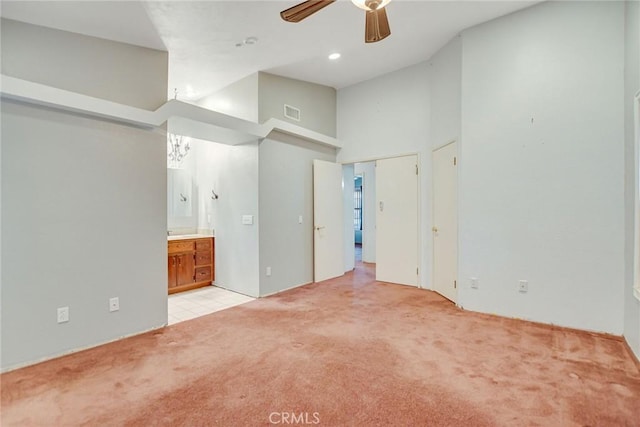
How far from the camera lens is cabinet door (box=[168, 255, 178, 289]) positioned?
172 inches

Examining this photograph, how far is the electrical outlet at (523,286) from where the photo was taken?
322 centimetres

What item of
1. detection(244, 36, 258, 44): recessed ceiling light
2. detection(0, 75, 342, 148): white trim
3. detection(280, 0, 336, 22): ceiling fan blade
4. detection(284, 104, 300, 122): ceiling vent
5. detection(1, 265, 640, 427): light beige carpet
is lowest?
detection(1, 265, 640, 427): light beige carpet

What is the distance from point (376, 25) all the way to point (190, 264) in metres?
4.12

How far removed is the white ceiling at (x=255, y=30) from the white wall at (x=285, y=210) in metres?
1.14

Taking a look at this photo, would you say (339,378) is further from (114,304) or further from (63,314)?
(63,314)

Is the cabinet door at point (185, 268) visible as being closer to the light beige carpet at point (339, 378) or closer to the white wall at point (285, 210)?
the white wall at point (285, 210)

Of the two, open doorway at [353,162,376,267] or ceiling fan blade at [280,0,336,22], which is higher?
ceiling fan blade at [280,0,336,22]

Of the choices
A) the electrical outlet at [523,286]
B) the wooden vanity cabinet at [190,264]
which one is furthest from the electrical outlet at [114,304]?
the electrical outlet at [523,286]

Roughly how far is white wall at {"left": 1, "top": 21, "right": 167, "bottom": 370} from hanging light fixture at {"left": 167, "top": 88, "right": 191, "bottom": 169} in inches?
79.8

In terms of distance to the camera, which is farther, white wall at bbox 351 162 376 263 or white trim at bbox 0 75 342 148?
white wall at bbox 351 162 376 263

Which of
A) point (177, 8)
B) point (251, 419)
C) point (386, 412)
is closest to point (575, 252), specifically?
point (386, 412)

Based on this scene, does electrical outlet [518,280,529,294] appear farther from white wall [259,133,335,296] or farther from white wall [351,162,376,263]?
white wall [351,162,376,263]

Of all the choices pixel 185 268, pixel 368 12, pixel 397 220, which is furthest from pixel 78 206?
pixel 397 220

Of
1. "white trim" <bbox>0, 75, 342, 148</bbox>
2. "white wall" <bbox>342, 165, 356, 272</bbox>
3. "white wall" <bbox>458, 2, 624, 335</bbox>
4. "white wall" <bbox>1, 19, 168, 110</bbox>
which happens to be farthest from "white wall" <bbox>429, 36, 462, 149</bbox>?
"white wall" <bbox>1, 19, 168, 110</bbox>
